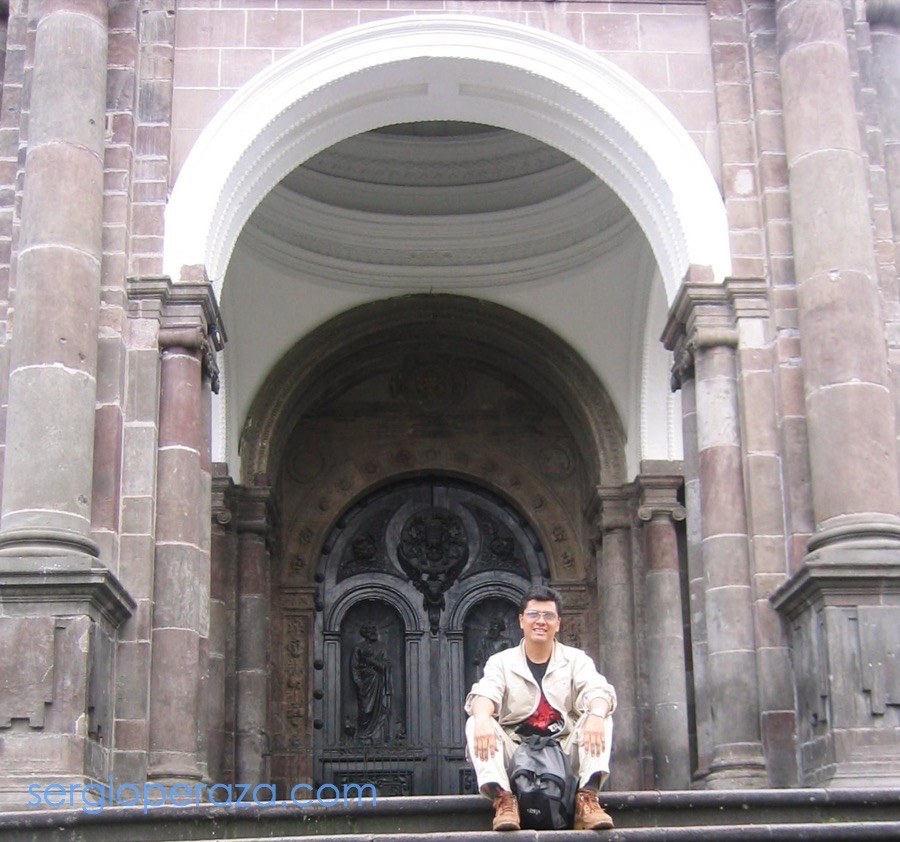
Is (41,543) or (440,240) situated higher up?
(440,240)

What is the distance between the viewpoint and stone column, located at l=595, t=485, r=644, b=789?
15.8m

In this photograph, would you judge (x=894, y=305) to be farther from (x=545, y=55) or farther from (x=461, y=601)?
(x=461, y=601)

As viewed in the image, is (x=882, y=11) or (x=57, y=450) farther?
(x=882, y=11)

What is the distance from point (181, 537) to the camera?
11062 mm

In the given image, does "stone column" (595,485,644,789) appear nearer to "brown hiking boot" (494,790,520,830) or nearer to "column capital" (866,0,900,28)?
"column capital" (866,0,900,28)

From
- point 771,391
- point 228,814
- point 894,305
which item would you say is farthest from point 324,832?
point 894,305

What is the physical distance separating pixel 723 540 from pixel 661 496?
4.83 m

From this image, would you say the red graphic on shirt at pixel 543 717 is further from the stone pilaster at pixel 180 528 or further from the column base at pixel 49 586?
the stone pilaster at pixel 180 528

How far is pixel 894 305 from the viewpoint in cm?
1159

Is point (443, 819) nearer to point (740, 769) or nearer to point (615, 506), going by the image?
point (740, 769)

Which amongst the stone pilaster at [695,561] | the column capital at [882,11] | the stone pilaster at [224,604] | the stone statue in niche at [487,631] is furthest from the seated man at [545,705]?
the stone statue in niche at [487,631]

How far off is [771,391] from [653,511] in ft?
15.4

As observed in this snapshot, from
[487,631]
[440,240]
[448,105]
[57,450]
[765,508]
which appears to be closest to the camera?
[57,450]

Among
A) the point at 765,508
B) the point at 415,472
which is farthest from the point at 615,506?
the point at 765,508
